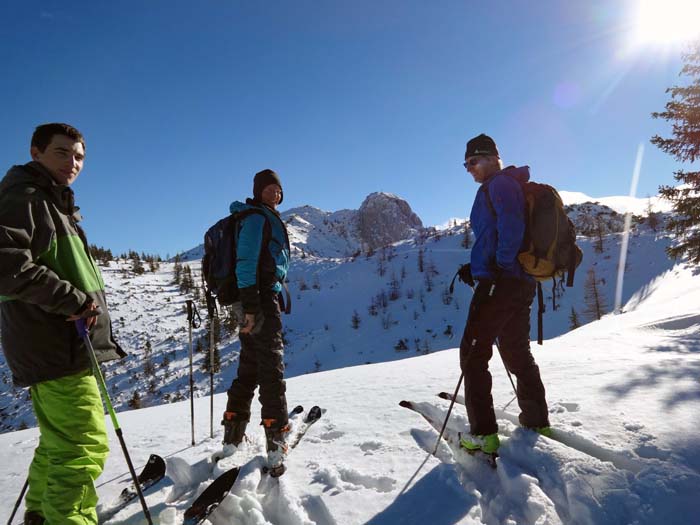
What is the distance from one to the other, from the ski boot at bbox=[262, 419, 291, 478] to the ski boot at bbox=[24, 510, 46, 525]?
142 cm

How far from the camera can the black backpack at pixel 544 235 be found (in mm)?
2883

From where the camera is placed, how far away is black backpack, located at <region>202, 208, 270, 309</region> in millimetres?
3291

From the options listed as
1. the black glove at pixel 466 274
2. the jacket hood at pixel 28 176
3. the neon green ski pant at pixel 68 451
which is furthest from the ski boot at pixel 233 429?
the black glove at pixel 466 274

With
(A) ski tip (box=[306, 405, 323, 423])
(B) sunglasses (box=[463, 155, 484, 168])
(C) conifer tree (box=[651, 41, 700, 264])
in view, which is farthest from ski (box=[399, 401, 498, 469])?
(C) conifer tree (box=[651, 41, 700, 264])

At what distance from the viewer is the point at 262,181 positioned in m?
3.51

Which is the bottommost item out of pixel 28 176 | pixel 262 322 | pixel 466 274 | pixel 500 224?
pixel 262 322

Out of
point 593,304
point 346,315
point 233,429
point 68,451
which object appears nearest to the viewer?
point 68,451

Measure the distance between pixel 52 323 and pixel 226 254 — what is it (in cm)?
143

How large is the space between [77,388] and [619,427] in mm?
4062

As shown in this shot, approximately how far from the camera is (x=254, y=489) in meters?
2.63

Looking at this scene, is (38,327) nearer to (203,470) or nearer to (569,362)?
(203,470)

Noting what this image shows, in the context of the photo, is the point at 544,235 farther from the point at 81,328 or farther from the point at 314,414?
the point at 81,328

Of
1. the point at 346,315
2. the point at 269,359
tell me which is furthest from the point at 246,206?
the point at 346,315

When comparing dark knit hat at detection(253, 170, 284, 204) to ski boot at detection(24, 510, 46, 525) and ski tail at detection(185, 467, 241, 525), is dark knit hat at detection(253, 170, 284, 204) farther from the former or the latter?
ski boot at detection(24, 510, 46, 525)
